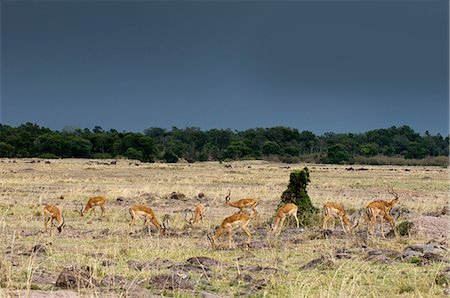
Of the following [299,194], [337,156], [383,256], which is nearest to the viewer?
[383,256]

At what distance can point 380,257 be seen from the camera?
12109 millimetres

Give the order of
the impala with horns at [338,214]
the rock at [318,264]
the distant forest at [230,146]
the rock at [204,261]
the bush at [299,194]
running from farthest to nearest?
the distant forest at [230,146], the bush at [299,194], the impala with horns at [338,214], the rock at [204,261], the rock at [318,264]

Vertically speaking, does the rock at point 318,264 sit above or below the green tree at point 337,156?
below

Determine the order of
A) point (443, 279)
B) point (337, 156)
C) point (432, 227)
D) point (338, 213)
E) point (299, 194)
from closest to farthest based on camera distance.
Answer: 1. point (443, 279)
2. point (432, 227)
3. point (338, 213)
4. point (299, 194)
5. point (337, 156)

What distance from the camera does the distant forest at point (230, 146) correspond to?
9381 centimetres

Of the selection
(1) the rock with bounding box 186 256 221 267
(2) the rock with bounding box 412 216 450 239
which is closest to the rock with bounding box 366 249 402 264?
(1) the rock with bounding box 186 256 221 267

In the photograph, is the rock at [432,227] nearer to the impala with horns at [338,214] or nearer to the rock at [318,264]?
the impala with horns at [338,214]

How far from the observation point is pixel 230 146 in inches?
4331

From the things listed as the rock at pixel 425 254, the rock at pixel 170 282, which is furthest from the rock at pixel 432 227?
the rock at pixel 170 282

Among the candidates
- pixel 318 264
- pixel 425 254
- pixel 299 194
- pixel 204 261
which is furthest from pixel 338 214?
pixel 204 261

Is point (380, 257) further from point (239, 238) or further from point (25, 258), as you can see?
point (25, 258)

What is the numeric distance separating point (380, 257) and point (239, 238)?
5221 millimetres

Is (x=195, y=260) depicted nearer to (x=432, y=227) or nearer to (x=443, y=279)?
(x=443, y=279)

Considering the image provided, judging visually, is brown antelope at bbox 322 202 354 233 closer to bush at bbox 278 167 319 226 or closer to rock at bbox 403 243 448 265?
bush at bbox 278 167 319 226
